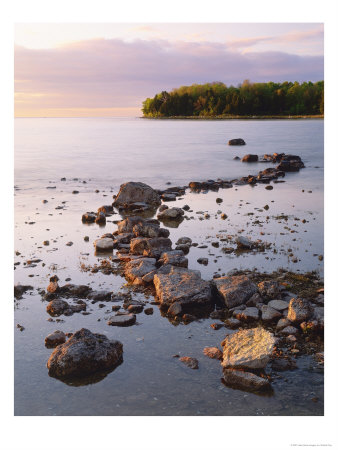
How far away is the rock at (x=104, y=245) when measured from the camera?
18.4m

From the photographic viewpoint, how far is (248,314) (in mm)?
12375

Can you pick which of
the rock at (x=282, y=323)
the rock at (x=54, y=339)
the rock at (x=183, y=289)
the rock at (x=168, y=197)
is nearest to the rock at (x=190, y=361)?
the rock at (x=183, y=289)

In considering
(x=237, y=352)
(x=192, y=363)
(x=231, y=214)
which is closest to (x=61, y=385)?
(x=192, y=363)

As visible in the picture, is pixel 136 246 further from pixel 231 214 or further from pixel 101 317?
pixel 231 214

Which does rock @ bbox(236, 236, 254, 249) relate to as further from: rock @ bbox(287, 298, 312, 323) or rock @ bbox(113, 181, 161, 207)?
rock @ bbox(113, 181, 161, 207)

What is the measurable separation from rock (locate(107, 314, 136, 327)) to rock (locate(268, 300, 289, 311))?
3.96m

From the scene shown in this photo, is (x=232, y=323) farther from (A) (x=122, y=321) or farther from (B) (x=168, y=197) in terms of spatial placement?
(B) (x=168, y=197)

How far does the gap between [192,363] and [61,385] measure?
295 centimetres

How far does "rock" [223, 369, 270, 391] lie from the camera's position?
371 inches

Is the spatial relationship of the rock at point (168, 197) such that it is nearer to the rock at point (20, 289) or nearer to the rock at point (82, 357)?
the rock at point (20, 289)

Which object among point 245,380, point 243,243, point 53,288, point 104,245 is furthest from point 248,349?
point 104,245

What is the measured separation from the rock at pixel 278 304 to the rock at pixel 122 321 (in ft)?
13.0

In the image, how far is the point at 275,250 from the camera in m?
17.8

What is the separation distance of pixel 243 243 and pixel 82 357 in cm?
975
